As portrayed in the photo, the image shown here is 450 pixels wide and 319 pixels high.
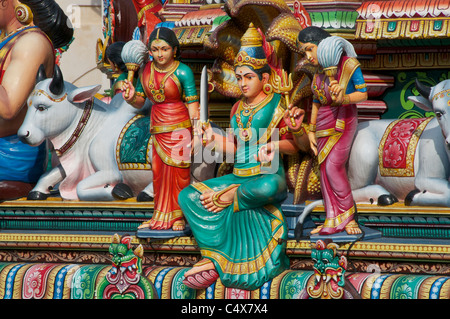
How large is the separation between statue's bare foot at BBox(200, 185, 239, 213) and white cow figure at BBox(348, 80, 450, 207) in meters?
0.70

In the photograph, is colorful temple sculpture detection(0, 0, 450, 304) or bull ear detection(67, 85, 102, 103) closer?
colorful temple sculpture detection(0, 0, 450, 304)

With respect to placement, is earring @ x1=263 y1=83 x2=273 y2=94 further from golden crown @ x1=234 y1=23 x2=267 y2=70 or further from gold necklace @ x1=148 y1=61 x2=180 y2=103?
gold necklace @ x1=148 y1=61 x2=180 y2=103

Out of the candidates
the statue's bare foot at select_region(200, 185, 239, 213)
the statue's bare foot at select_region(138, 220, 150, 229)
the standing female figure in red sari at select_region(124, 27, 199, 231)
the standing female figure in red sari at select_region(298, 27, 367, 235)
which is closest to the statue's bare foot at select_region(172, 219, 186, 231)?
the standing female figure in red sari at select_region(124, 27, 199, 231)

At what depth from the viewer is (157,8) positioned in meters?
8.00

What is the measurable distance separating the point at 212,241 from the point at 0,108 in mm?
1882

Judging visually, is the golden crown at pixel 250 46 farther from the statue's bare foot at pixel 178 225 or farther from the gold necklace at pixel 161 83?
the statue's bare foot at pixel 178 225

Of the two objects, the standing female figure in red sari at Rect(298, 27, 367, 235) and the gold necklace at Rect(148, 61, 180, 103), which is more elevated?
the gold necklace at Rect(148, 61, 180, 103)

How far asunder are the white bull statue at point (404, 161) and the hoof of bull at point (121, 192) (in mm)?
1290

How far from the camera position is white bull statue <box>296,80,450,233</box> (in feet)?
17.4

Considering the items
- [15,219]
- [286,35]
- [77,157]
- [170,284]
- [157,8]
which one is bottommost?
[170,284]

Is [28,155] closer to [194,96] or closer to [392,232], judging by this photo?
[194,96]

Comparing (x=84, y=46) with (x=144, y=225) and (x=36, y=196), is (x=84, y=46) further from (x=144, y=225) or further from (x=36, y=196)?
(x=144, y=225)

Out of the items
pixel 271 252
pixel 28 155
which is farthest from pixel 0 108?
pixel 271 252

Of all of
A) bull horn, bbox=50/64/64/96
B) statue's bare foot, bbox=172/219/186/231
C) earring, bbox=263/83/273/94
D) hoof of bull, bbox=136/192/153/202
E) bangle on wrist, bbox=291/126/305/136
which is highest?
bull horn, bbox=50/64/64/96
